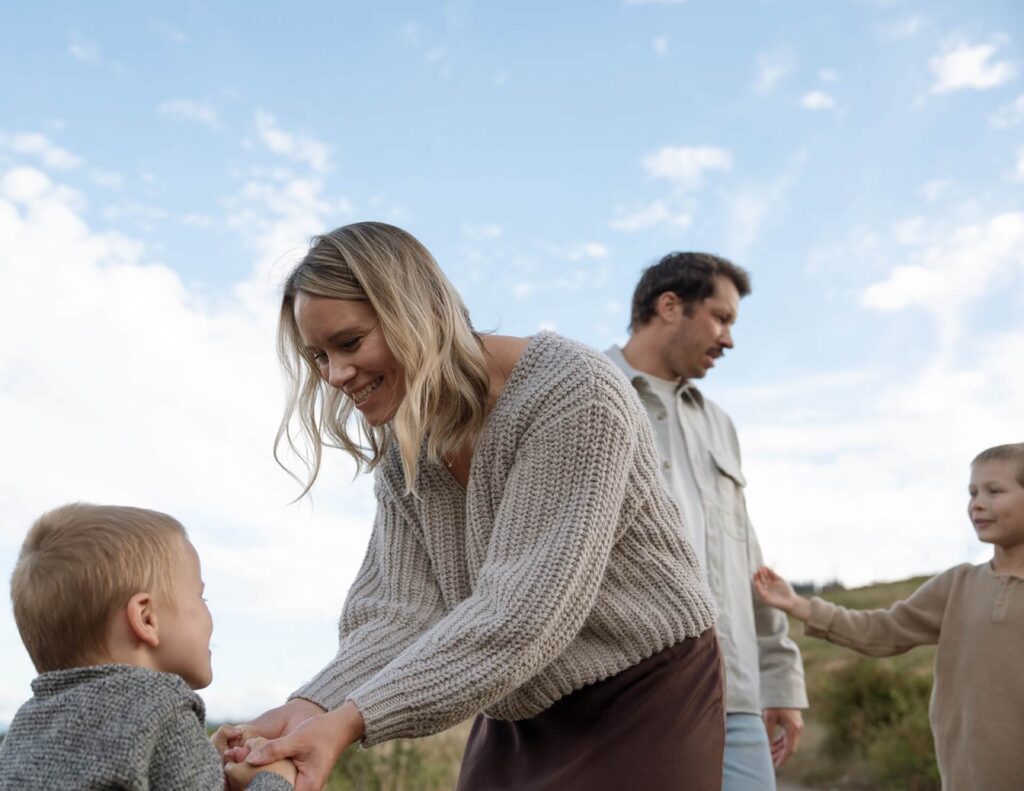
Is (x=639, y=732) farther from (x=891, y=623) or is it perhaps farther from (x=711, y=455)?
(x=891, y=623)

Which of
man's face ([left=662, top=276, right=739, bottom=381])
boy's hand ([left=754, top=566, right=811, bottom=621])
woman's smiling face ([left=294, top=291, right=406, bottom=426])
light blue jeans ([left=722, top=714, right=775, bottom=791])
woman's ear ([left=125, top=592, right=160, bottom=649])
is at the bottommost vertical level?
light blue jeans ([left=722, top=714, right=775, bottom=791])

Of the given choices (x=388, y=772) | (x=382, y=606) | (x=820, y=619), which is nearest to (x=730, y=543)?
(x=820, y=619)

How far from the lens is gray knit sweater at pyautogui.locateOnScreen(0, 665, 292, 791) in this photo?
186 cm

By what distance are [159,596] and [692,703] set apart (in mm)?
1047

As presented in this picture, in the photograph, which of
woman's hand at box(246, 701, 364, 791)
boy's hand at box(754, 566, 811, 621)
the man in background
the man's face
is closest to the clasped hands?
woman's hand at box(246, 701, 364, 791)

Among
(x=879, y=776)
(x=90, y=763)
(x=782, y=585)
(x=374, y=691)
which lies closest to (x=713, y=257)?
(x=782, y=585)

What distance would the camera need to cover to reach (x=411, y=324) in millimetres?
2375

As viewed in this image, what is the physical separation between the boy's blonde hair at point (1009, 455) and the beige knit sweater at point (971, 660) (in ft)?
1.17

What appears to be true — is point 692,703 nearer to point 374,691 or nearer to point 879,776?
point 374,691

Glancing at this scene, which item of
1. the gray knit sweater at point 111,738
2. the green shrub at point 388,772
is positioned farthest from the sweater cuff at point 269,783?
the green shrub at point 388,772

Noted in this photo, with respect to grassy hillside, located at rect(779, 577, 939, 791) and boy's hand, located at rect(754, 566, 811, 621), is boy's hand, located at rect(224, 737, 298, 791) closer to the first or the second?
boy's hand, located at rect(754, 566, 811, 621)

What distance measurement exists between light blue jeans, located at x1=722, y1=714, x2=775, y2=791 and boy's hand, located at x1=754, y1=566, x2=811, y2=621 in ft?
2.03

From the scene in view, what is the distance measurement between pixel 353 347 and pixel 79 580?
73 cm

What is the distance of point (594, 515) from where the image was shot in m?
2.22
